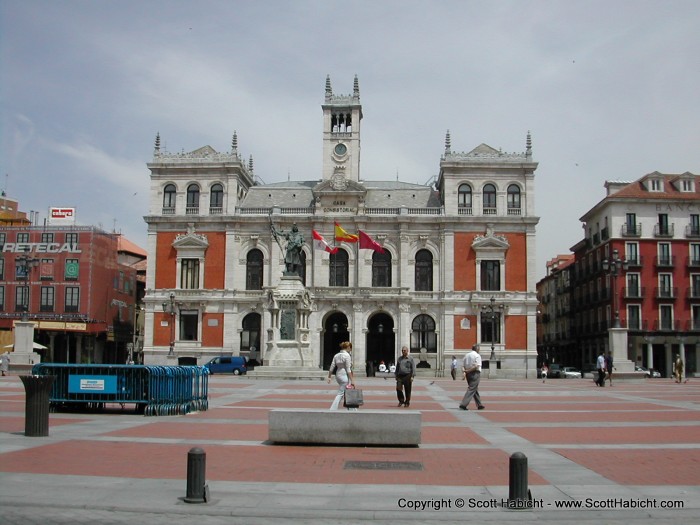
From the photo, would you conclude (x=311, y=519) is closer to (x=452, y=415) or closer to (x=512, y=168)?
(x=452, y=415)

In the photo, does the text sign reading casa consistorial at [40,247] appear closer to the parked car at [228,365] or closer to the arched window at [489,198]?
the parked car at [228,365]

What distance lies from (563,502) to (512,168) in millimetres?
55706

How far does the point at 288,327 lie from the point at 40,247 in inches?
1334

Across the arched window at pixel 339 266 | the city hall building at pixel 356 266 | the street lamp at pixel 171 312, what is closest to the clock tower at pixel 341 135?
the city hall building at pixel 356 266

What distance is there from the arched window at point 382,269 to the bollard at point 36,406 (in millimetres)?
49786

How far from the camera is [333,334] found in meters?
63.8

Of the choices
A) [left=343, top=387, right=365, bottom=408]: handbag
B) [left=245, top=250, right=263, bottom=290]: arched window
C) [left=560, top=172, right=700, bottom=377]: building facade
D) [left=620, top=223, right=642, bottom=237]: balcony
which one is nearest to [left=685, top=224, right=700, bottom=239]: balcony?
[left=560, top=172, right=700, bottom=377]: building facade

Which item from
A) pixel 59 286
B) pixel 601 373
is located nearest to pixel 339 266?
pixel 59 286

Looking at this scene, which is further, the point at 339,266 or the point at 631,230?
the point at 631,230

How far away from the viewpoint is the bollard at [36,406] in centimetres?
1446

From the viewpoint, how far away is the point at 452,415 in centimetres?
2086

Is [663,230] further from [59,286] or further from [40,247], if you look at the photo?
[40,247]

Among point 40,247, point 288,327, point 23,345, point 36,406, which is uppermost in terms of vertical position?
point 40,247

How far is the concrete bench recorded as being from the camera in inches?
545
